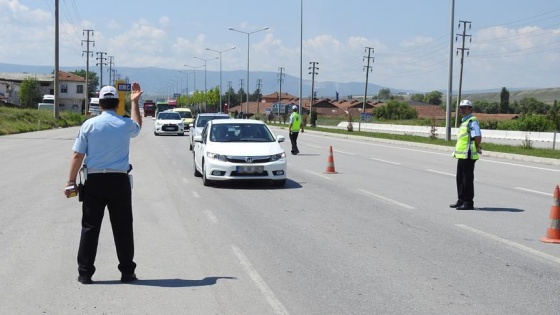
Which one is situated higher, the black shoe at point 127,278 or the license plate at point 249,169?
the license plate at point 249,169

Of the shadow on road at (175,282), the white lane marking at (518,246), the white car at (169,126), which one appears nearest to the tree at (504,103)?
the white car at (169,126)

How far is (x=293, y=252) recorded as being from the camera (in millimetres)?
9156

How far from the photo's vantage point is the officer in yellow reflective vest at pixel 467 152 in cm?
1300

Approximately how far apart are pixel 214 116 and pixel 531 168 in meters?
12.6

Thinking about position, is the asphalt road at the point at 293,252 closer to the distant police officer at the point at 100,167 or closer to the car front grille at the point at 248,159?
the distant police officer at the point at 100,167

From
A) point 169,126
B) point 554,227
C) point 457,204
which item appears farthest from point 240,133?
point 169,126

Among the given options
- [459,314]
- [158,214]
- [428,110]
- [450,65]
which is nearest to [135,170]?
[158,214]

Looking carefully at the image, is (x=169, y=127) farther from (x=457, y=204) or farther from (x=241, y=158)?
(x=457, y=204)

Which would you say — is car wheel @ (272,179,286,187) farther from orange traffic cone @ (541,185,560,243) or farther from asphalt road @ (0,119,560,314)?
orange traffic cone @ (541,185,560,243)

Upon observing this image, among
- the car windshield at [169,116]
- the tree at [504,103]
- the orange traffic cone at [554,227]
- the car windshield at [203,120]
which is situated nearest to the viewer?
the orange traffic cone at [554,227]

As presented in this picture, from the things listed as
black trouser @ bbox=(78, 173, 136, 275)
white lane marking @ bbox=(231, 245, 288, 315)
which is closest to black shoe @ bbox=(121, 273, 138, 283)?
black trouser @ bbox=(78, 173, 136, 275)

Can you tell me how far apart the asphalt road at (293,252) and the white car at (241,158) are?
1.12ft

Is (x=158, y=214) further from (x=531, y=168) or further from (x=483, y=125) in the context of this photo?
(x=483, y=125)

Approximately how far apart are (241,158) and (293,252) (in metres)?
7.43
